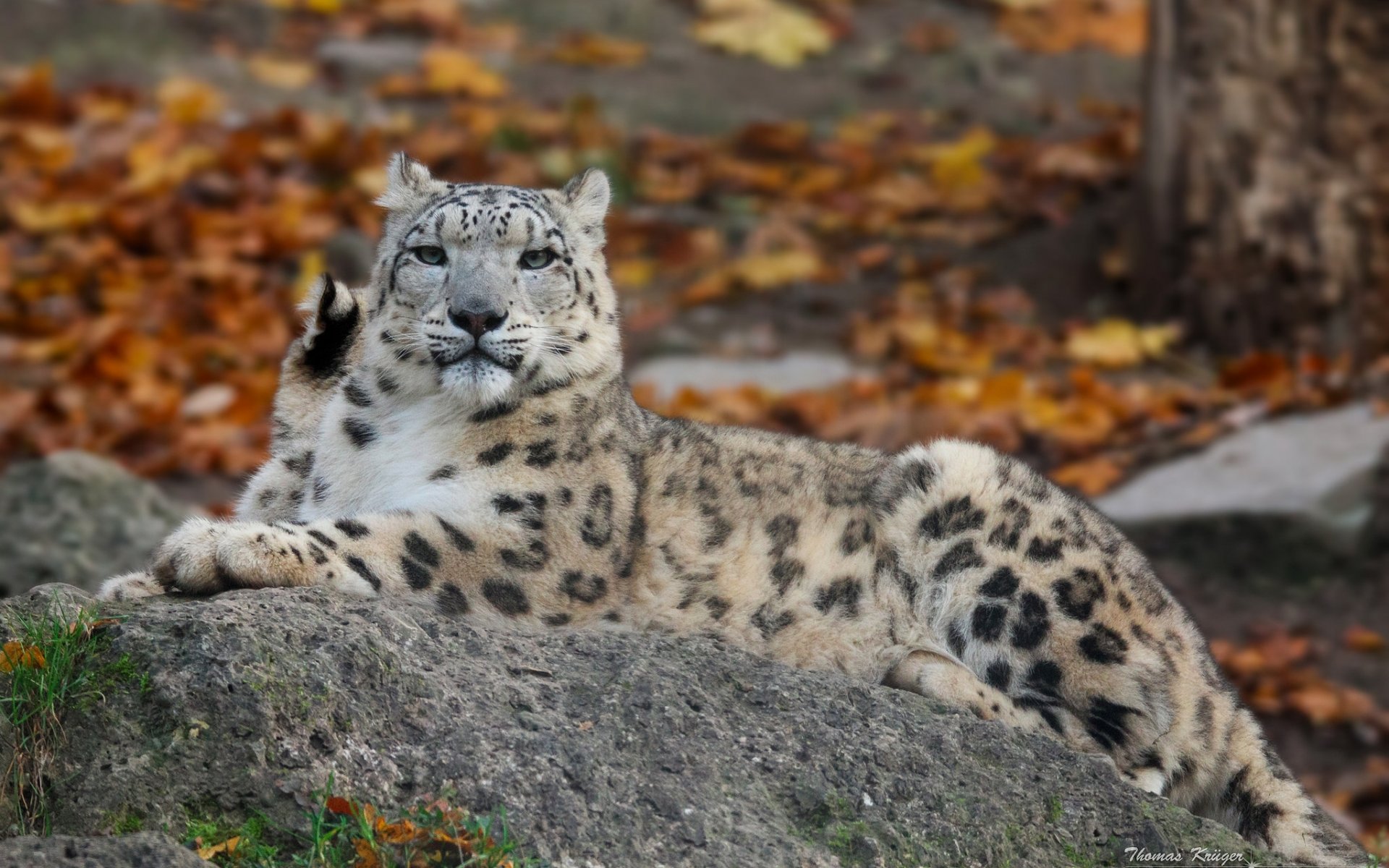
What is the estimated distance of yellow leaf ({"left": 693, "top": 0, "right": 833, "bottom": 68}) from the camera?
18109 millimetres

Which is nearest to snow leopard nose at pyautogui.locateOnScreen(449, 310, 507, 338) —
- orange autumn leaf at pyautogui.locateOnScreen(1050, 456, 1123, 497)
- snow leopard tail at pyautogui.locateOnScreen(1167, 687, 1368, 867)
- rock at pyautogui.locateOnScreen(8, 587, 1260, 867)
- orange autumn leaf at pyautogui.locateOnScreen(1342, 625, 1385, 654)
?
rock at pyautogui.locateOnScreen(8, 587, 1260, 867)

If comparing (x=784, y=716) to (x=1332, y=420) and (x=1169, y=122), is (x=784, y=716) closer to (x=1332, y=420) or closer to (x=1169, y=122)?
(x=1332, y=420)

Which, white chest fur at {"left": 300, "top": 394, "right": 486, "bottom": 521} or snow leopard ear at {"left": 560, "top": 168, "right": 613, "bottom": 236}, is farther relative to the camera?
snow leopard ear at {"left": 560, "top": 168, "right": 613, "bottom": 236}

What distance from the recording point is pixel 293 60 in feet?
56.4

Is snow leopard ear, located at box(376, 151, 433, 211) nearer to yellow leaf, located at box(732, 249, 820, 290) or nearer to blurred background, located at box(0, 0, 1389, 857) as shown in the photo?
blurred background, located at box(0, 0, 1389, 857)

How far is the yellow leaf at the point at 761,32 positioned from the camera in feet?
59.4

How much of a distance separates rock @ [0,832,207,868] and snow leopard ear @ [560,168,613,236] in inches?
131

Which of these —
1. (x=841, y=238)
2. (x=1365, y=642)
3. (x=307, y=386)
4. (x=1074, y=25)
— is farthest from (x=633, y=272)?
(x=307, y=386)

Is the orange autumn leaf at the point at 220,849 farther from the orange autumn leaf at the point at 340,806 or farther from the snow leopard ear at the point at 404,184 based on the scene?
the snow leopard ear at the point at 404,184

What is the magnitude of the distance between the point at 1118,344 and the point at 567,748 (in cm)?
873

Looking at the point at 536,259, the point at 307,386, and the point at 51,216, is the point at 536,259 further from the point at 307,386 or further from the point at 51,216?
the point at 51,216

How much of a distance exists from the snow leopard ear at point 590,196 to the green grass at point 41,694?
8.85 ft

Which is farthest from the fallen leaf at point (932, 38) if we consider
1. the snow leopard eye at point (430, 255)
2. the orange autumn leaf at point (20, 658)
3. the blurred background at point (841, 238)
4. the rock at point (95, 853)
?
the rock at point (95, 853)

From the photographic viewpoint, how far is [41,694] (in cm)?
500
